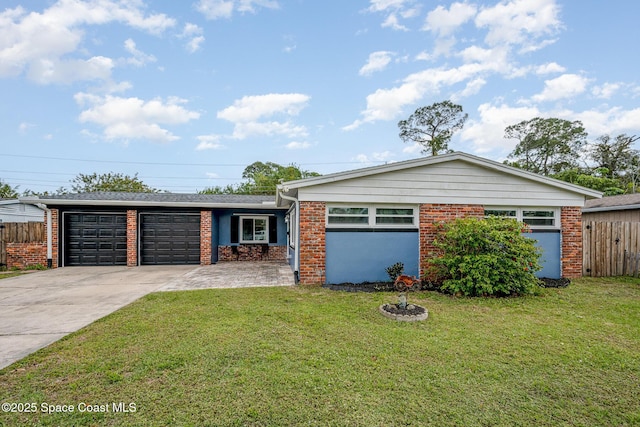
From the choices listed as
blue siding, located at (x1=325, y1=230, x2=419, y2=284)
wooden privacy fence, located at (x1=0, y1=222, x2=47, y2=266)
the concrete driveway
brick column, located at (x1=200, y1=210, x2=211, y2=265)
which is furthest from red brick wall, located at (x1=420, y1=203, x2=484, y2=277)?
wooden privacy fence, located at (x1=0, y1=222, x2=47, y2=266)

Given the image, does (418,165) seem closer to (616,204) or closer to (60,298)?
(60,298)

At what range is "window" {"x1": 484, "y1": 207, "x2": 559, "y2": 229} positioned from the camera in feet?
25.2

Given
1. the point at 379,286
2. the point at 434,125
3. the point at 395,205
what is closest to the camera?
the point at 379,286

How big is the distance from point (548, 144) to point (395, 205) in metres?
29.4

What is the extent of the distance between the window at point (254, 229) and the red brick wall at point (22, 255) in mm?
6898

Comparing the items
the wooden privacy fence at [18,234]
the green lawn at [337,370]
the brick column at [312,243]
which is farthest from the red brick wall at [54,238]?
the brick column at [312,243]

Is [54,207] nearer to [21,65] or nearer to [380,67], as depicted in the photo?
[21,65]

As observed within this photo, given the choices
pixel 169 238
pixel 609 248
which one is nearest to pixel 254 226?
pixel 169 238

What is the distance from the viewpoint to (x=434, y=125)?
28.0 meters

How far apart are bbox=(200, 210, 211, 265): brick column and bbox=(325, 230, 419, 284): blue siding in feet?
19.3

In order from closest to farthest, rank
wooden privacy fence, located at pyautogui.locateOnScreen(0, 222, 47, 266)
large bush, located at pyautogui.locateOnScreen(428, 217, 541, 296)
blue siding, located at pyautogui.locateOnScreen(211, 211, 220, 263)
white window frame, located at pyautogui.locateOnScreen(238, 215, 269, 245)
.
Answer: large bush, located at pyautogui.locateOnScreen(428, 217, 541, 296), wooden privacy fence, located at pyautogui.locateOnScreen(0, 222, 47, 266), blue siding, located at pyautogui.locateOnScreen(211, 211, 220, 263), white window frame, located at pyautogui.locateOnScreen(238, 215, 269, 245)

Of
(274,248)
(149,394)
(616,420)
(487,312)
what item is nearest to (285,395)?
(149,394)

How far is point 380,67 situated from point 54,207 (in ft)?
46.7

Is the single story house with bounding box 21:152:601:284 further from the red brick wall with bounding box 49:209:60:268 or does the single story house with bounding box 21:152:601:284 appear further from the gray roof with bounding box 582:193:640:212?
the red brick wall with bounding box 49:209:60:268
